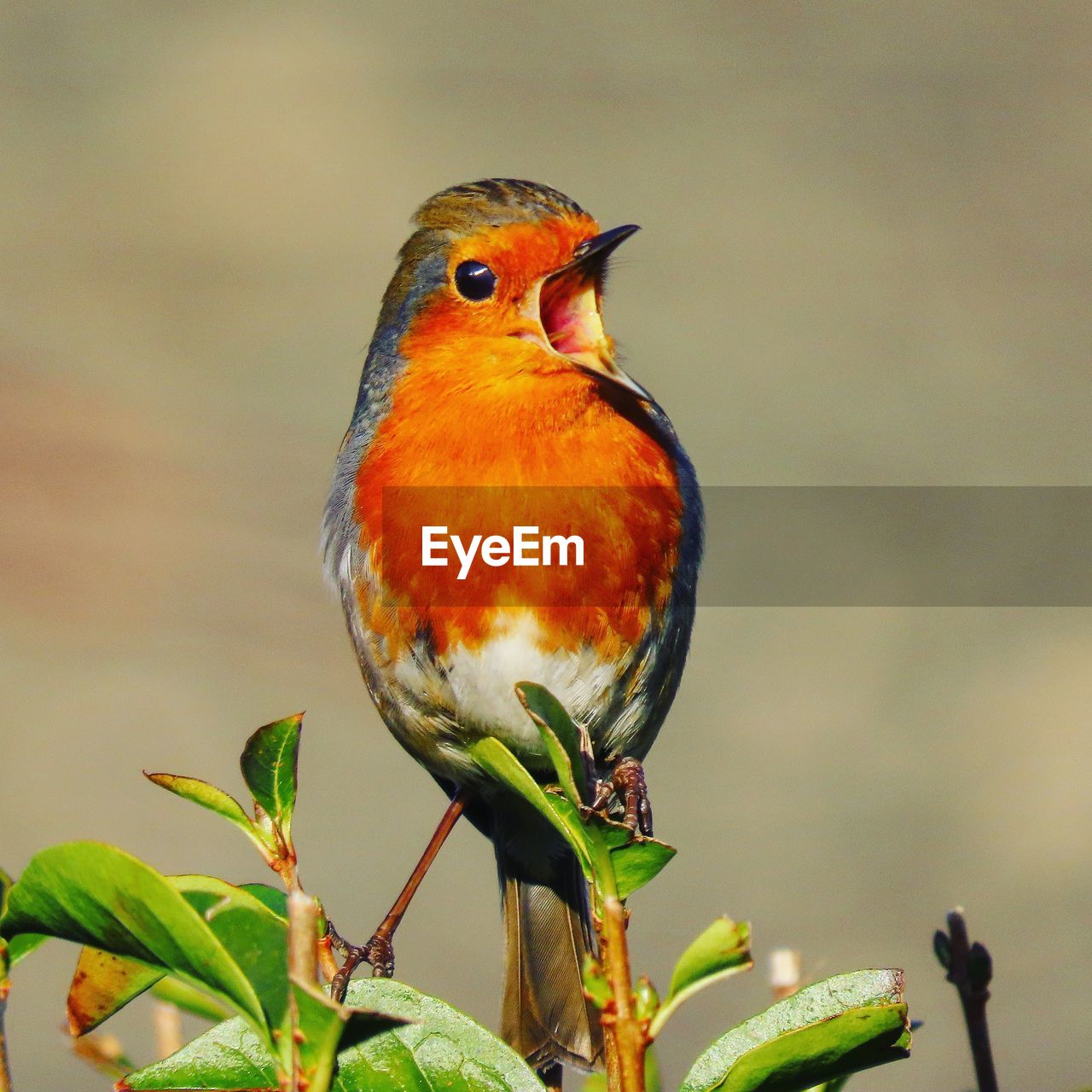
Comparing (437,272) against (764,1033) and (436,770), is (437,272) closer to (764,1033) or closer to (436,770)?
(436,770)

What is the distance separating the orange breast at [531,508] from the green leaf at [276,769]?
1088 millimetres

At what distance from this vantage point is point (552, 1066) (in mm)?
2080

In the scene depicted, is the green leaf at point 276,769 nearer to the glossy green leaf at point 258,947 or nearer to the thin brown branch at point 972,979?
the glossy green leaf at point 258,947

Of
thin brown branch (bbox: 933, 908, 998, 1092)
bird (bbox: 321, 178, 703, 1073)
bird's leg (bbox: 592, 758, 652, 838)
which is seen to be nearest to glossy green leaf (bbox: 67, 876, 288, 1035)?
thin brown branch (bbox: 933, 908, 998, 1092)

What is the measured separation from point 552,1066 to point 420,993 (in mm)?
1378

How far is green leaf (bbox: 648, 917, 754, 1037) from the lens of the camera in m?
0.72

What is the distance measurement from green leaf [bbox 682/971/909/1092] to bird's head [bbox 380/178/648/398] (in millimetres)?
1420

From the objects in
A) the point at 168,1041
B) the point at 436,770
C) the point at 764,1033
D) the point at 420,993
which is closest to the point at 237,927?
the point at 420,993

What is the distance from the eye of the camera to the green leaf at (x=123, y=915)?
665 millimetres

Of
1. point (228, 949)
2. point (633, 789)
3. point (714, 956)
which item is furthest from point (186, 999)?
point (633, 789)

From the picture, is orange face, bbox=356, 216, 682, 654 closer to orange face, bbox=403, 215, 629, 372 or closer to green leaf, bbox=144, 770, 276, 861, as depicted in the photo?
orange face, bbox=403, 215, 629, 372

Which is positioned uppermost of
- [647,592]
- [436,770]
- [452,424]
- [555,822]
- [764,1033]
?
[452,424]

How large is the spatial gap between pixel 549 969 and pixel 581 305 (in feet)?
3.57

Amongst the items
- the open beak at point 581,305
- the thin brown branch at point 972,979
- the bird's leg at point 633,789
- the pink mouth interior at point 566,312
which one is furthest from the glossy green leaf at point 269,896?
the pink mouth interior at point 566,312
